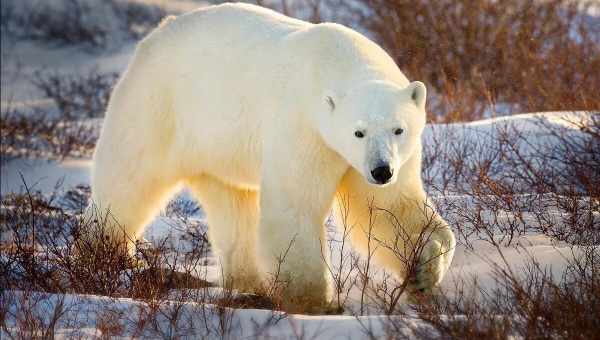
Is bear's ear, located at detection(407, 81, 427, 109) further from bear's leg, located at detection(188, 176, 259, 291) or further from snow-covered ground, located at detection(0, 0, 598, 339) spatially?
bear's leg, located at detection(188, 176, 259, 291)

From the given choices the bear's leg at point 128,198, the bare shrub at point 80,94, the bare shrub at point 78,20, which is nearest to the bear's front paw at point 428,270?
the bear's leg at point 128,198

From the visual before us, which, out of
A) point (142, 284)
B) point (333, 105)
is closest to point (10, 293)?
point (142, 284)

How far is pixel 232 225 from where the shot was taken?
15.7 ft

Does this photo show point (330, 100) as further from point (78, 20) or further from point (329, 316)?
point (78, 20)

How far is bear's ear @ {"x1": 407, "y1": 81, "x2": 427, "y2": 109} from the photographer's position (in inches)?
142

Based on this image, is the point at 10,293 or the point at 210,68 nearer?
the point at 10,293

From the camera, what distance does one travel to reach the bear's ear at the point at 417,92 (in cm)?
360

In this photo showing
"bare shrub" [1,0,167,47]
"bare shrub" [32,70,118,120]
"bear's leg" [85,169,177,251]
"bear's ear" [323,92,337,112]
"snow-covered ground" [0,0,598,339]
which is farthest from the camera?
"bare shrub" [1,0,167,47]

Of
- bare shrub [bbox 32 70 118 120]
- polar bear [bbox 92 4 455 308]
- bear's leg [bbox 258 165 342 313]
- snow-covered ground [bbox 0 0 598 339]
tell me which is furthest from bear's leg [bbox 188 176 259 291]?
bare shrub [bbox 32 70 118 120]

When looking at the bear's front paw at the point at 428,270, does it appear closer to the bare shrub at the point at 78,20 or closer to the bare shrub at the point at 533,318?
the bare shrub at the point at 533,318

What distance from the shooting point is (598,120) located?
5574mm

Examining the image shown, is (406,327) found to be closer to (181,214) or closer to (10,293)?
(10,293)

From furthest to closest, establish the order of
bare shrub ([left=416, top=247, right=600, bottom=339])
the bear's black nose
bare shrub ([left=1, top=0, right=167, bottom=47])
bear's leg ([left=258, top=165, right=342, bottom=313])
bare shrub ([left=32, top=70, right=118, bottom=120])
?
bare shrub ([left=1, top=0, right=167, bottom=47]) → bare shrub ([left=32, top=70, right=118, bottom=120]) → bear's leg ([left=258, top=165, right=342, bottom=313]) → the bear's black nose → bare shrub ([left=416, top=247, right=600, bottom=339])

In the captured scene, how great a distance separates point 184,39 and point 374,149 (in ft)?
4.96
